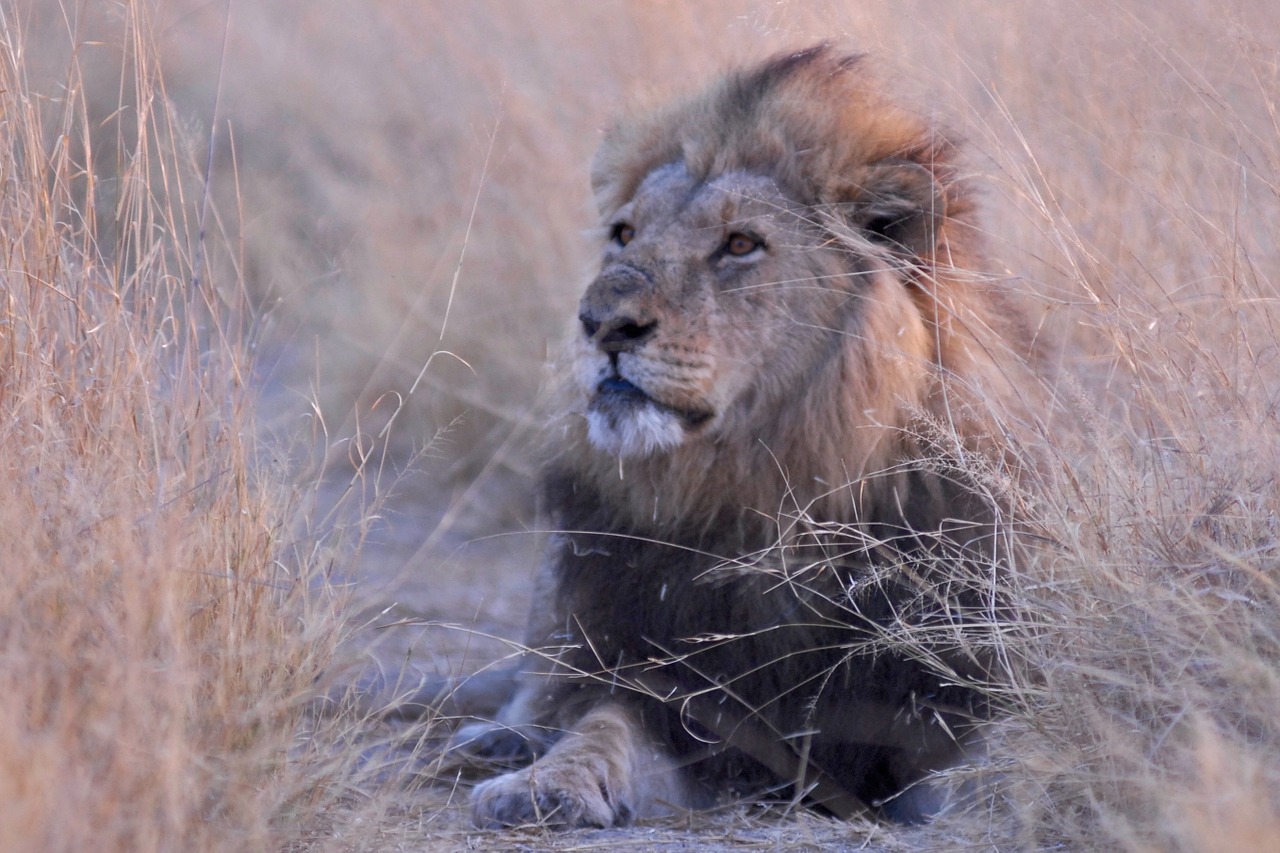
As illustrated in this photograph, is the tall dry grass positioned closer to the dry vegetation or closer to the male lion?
the dry vegetation

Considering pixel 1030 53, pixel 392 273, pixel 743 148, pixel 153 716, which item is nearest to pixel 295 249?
pixel 392 273

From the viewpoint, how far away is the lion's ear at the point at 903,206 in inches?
139

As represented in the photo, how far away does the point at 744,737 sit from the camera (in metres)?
3.44

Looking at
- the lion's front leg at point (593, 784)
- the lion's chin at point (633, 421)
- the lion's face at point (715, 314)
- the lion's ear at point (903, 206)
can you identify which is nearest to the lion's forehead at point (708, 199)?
the lion's face at point (715, 314)

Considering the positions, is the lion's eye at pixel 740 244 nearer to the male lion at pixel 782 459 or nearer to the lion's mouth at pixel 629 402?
the male lion at pixel 782 459

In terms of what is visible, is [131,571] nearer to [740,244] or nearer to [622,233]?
[740,244]

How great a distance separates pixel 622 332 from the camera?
3279mm

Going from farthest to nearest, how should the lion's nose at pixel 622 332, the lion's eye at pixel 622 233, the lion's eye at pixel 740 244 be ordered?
the lion's eye at pixel 622 233
the lion's eye at pixel 740 244
the lion's nose at pixel 622 332

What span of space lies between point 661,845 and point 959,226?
1720 mm

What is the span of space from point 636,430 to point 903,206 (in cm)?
89

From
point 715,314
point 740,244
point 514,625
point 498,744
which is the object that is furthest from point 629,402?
point 514,625

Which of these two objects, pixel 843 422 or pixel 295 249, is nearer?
pixel 843 422

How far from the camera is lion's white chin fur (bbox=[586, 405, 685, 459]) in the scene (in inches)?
130

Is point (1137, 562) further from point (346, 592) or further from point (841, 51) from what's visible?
point (841, 51)
